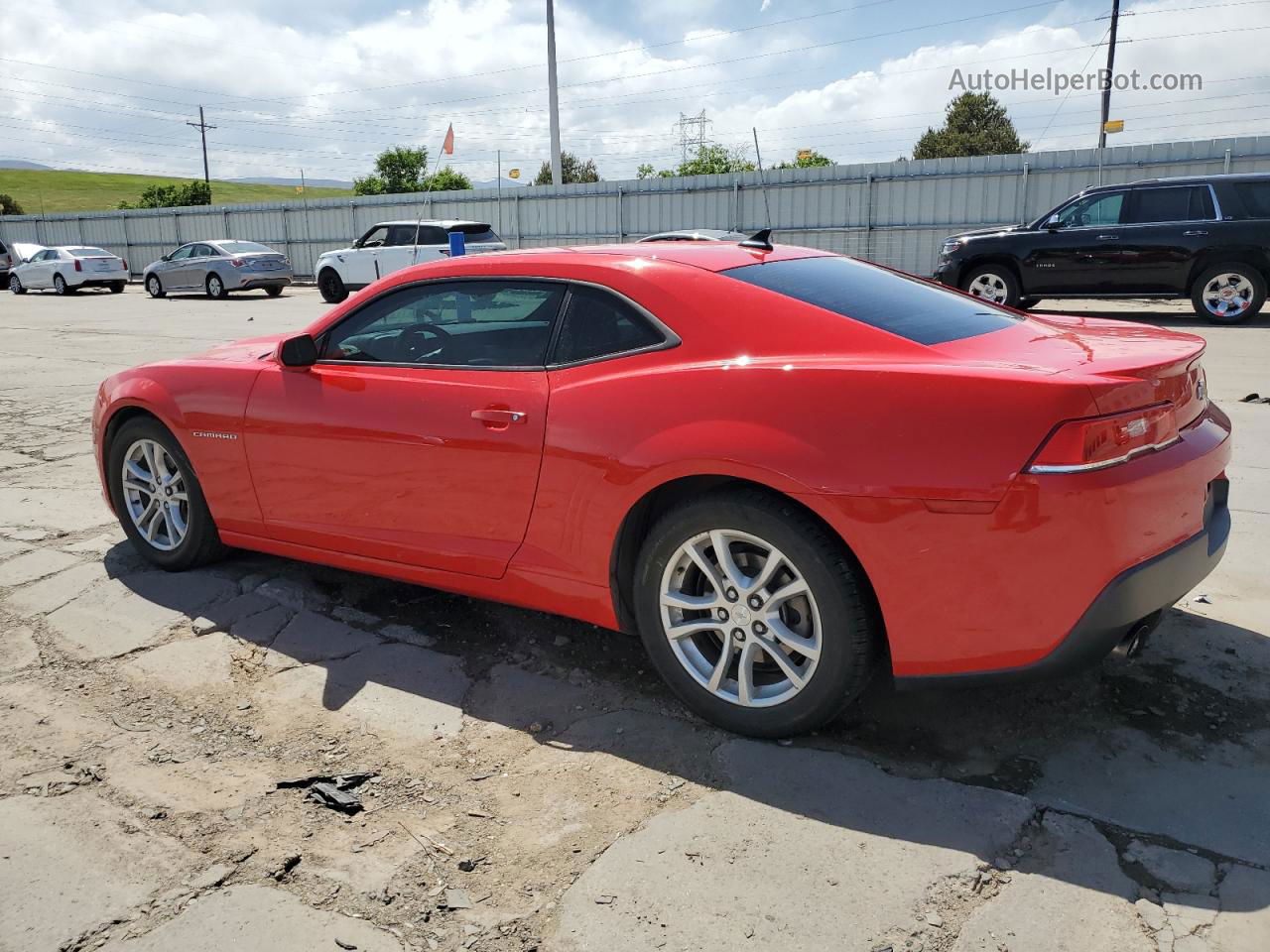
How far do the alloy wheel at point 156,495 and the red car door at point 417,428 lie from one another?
0.63 m

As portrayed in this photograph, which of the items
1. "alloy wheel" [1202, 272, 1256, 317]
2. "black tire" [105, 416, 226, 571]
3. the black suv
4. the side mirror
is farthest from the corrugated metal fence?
the side mirror

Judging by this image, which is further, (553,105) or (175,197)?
(175,197)

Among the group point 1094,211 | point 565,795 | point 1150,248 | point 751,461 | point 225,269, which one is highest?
point 1094,211

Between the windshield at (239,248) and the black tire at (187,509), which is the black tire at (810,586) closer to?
the black tire at (187,509)

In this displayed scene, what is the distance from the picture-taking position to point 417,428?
339 cm

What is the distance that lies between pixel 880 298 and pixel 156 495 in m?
3.21

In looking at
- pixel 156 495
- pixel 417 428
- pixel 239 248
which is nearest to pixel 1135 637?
pixel 417 428

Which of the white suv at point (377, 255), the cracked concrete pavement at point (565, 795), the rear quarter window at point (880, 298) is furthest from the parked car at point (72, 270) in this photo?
the rear quarter window at point (880, 298)

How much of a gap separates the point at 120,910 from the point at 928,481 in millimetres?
2141

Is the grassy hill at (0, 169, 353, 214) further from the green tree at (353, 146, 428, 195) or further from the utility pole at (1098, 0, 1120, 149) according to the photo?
the utility pole at (1098, 0, 1120, 149)

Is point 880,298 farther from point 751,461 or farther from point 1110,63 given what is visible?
point 1110,63

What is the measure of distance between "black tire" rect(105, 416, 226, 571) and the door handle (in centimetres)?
164

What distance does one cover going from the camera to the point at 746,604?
9.25ft

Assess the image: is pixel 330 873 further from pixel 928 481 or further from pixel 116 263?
pixel 116 263
